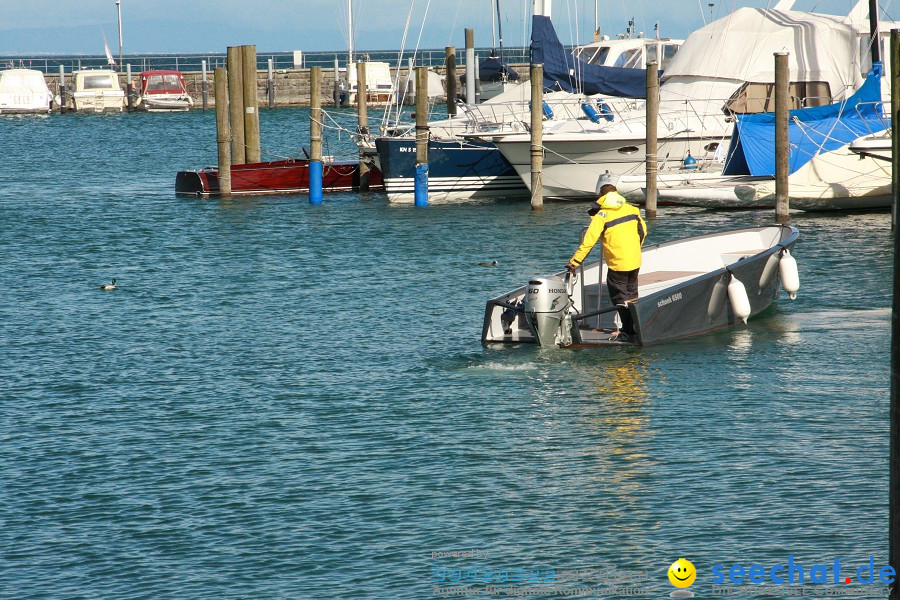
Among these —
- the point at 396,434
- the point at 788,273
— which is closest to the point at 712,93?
the point at 788,273

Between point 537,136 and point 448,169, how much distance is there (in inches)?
147

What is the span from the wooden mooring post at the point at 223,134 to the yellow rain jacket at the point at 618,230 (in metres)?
14.1

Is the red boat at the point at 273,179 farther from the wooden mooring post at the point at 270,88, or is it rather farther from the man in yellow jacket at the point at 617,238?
the wooden mooring post at the point at 270,88

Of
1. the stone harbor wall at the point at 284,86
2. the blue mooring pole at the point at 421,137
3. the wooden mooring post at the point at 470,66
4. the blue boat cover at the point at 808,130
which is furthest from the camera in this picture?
the stone harbor wall at the point at 284,86

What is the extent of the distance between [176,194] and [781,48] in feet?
44.6

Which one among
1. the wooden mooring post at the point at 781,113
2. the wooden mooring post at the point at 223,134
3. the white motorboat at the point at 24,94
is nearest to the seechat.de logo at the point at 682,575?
the wooden mooring post at the point at 781,113

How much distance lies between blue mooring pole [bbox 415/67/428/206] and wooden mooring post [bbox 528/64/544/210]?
214 centimetres

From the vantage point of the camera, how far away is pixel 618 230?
1199cm

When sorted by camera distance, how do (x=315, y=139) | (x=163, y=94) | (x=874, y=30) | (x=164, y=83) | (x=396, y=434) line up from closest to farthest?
(x=396, y=434) < (x=874, y=30) < (x=315, y=139) < (x=163, y=94) < (x=164, y=83)

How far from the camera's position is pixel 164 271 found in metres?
19.2

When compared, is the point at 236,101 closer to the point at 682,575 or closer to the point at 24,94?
the point at 682,575

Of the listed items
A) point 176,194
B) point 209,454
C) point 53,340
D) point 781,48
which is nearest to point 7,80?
point 176,194

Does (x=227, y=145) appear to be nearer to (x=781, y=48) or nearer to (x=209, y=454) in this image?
(x=781, y=48)

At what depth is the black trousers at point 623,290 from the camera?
40.0ft
